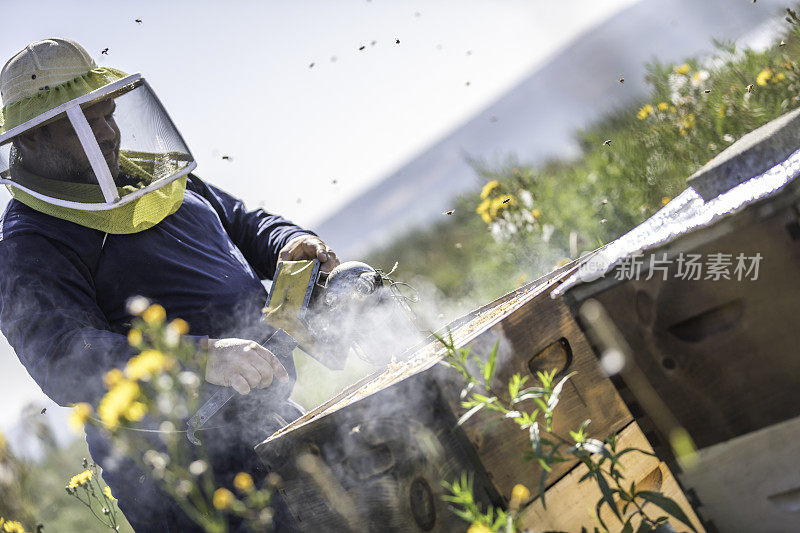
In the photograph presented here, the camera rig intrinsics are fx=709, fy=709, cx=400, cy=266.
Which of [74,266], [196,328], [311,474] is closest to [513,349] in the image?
[311,474]

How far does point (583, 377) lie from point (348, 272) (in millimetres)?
1152

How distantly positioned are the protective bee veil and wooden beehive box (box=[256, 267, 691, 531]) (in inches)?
59.8

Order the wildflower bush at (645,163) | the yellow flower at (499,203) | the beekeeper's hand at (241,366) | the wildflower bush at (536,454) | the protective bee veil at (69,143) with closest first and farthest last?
the wildflower bush at (536,454) < the beekeeper's hand at (241,366) < the protective bee veil at (69,143) < the wildflower bush at (645,163) < the yellow flower at (499,203)

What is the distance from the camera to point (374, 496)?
214cm

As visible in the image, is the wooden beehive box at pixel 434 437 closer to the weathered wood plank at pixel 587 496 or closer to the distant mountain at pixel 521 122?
the weathered wood plank at pixel 587 496

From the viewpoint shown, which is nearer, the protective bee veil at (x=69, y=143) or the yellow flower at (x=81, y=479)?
the protective bee veil at (x=69, y=143)

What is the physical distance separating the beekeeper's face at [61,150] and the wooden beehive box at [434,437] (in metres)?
1.72

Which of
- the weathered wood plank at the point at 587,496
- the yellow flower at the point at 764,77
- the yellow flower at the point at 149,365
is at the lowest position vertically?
the weathered wood plank at the point at 587,496

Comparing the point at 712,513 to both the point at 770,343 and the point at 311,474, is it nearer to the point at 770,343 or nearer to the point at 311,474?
the point at 770,343

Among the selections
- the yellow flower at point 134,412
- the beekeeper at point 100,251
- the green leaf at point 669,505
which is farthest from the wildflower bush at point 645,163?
the yellow flower at point 134,412

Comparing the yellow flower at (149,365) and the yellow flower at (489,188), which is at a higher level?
the yellow flower at (149,365)

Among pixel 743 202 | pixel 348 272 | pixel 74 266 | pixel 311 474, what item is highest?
pixel 74 266

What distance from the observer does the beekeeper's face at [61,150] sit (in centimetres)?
317

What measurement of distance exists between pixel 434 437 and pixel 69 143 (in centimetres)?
225
